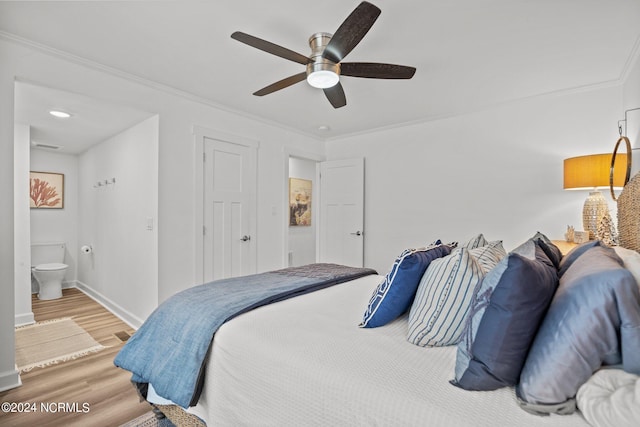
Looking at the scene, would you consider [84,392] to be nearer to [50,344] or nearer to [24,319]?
[50,344]

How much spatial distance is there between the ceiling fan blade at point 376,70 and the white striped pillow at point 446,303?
140 cm

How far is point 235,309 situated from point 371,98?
2.65m

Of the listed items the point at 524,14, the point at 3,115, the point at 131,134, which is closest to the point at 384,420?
the point at 524,14

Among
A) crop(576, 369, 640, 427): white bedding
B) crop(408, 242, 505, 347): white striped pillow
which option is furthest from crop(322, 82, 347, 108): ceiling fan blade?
crop(576, 369, 640, 427): white bedding

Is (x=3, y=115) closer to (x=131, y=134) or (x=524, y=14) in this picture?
(x=131, y=134)

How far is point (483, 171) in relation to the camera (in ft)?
12.0

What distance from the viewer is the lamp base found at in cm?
255

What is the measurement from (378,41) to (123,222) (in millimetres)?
3324

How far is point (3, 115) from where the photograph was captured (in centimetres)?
221

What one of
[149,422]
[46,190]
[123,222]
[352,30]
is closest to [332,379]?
[149,422]

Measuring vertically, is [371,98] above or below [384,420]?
above

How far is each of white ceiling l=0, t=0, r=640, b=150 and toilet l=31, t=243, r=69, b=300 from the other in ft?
10.5

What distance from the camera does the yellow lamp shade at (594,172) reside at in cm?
248

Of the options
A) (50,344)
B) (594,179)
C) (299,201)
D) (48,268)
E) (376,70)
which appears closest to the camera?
(376,70)
